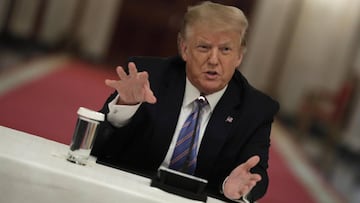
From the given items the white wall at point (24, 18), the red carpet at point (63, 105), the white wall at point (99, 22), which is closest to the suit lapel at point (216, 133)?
the red carpet at point (63, 105)

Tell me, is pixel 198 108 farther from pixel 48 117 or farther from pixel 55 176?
pixel 48 117

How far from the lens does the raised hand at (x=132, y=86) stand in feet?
3.92

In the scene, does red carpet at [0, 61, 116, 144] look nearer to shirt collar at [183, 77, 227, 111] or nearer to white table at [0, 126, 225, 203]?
shirt collar at [183, 77, 227, 111]

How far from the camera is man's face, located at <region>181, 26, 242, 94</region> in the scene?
1.31 metres

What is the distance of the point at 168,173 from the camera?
114cm

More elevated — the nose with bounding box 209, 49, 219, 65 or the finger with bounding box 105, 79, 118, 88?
the nose with bounding box 209, 49, 219, 65

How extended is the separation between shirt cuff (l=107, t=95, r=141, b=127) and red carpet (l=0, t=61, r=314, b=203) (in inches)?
35.0

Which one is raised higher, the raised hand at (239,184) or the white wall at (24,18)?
the raised hand at (239,184)

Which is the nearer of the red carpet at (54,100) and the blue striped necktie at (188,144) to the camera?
the blue striped necktie at (188,144)

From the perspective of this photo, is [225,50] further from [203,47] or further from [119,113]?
[119,113]

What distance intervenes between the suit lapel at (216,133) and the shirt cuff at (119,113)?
18 centimetres

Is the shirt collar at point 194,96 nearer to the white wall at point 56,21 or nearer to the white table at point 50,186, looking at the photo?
the white table at point 50,186

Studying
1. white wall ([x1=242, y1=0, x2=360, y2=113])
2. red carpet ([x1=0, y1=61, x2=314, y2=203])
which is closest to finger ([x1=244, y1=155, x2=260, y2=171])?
red carpet ([x1=0, y1=61, x2=314, y2=203])

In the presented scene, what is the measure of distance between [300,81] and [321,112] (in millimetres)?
1650
